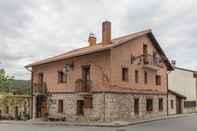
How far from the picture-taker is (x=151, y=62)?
28.5 metres

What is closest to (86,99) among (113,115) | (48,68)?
(113,115)

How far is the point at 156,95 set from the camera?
29719 mm

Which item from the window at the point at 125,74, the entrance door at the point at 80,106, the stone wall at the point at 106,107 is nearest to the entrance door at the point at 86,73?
the stone wall at the point at 106,107

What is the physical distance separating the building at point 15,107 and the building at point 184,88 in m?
15.6

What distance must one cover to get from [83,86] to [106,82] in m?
2.57

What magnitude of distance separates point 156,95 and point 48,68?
1117 centimetres

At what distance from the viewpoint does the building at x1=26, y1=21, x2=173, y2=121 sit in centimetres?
2373

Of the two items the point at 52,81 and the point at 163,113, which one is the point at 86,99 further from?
the point at 163,113

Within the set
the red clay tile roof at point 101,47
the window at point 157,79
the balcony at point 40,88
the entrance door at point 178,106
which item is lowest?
the entrance door at point 178,106

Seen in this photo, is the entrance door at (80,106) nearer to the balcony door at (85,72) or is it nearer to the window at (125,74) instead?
the balcony door at (85,72)

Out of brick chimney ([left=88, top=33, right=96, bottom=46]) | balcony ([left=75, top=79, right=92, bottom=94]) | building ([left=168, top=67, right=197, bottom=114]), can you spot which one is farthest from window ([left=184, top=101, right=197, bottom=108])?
balcony ([left=75, top=79, right=92, bottom=94])

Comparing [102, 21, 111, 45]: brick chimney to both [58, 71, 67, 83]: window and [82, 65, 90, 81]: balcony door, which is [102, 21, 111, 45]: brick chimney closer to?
[82, 65, 90, 81]: balcony door

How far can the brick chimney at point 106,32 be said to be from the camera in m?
25.7

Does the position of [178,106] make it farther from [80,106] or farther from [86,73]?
[86,73]
